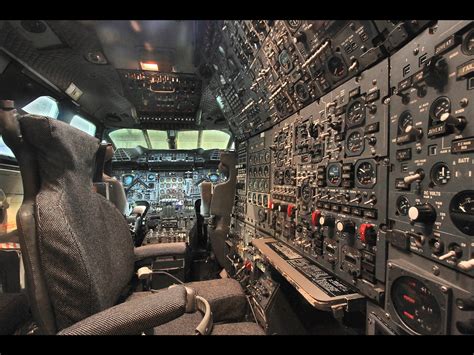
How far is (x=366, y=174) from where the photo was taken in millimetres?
1200

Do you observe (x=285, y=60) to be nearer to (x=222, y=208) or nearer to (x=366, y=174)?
(x=366, y=174)

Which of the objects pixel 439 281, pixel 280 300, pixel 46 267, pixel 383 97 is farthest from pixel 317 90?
pixel 46 267

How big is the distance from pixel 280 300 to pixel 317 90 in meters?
1.68

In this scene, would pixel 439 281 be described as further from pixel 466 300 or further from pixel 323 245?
pixel 323 245

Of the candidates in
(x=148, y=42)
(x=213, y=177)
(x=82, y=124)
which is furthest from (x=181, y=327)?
(x=213, y=177)

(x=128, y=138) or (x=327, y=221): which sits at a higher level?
(x=128, y=138)

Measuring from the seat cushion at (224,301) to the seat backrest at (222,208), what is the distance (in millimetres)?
2207

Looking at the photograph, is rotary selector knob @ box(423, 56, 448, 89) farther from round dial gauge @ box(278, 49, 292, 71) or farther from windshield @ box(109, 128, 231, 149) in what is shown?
A: windshield @ box(109, 128, 231, 149)

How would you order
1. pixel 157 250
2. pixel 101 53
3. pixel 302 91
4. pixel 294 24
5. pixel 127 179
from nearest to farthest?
pixel 294 24 < pixel 157 250 < pixel 302 91 < pixel 101 53 < pixel 127 179

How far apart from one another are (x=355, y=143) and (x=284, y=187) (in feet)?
3.12

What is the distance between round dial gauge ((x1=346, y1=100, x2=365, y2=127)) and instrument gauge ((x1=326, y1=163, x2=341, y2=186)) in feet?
0.91

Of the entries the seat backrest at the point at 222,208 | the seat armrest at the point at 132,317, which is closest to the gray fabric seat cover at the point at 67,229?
the seat armrest at the point at 132,317

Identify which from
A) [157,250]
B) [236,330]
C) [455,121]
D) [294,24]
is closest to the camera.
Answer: [455,121]

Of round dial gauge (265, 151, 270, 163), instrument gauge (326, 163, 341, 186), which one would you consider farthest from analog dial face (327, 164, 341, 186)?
round dial gauge (265, 151, 270, 163)
